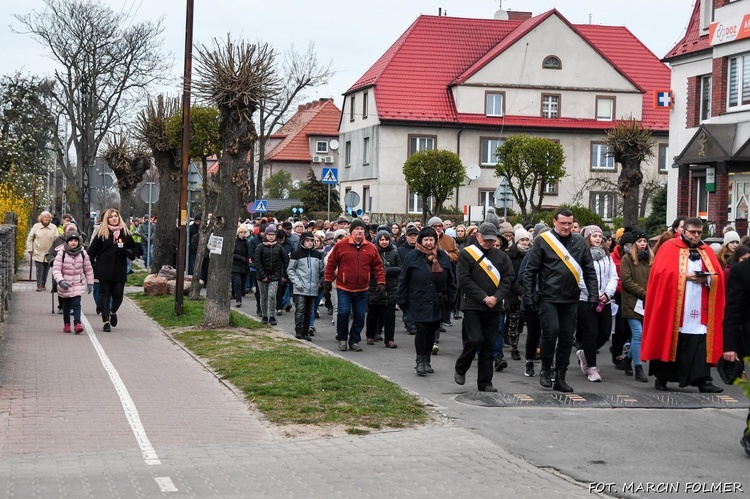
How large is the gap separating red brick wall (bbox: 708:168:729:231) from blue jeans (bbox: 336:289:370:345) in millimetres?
20087

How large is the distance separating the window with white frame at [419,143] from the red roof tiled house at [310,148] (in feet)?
110

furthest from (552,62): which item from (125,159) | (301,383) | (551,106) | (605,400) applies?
(301,383)

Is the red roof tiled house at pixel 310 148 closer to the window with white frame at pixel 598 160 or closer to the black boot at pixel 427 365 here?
the window with white frame at pixel 598 160

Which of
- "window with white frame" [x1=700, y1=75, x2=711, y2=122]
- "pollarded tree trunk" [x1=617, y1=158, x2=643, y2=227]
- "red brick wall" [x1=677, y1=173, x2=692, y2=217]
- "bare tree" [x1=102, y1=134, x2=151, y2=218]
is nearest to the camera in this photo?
"pollarded tree trunk" [x1=617, y1=158, x2=643, y2=227]

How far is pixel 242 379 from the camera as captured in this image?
13094 millimetres

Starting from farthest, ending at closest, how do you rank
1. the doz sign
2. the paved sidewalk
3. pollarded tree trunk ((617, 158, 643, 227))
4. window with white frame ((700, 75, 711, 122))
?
window with white frame ((700, 75, 711, 122)) → the doz sign → pollarded tree trunk ((617, 158, 643, 227)) → the paved sidewalk

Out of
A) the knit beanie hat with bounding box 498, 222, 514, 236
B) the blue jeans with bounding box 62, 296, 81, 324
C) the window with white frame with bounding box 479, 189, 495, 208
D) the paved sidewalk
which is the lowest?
the paved sidewalk

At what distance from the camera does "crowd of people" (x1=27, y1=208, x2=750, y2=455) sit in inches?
496

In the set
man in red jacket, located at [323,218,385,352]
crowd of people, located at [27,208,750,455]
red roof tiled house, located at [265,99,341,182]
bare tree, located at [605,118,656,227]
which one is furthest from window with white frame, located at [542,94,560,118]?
man in red jacket, located at [323,218,385,352]

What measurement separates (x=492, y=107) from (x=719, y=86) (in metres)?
27.0

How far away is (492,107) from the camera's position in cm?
6122

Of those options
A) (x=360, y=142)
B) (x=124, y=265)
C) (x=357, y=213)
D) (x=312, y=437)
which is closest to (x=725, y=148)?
(x=357, y=213)

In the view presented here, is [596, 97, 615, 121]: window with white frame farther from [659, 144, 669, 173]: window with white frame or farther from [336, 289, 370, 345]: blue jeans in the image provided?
[336, 289, 370, 345]: blue jeans

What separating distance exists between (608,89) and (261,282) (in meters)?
44.8
